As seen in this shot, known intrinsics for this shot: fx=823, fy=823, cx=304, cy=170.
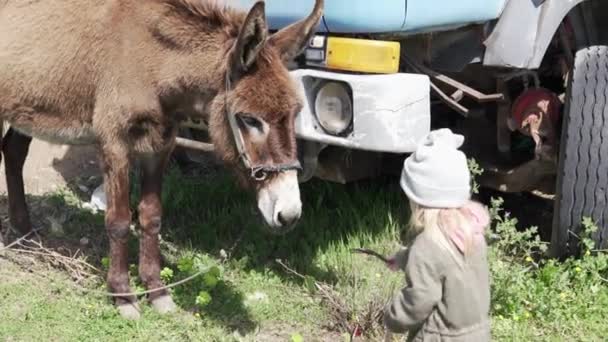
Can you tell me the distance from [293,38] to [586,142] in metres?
1.58

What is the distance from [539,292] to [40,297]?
259cm

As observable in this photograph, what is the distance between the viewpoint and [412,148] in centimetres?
382

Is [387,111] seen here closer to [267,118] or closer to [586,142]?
[267,118]

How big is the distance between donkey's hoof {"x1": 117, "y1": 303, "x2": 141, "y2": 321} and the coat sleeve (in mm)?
1767

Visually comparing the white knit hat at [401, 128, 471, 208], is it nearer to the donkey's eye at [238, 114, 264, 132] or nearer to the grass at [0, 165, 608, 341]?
the donkey's eye at [238, 114, 264, 132]

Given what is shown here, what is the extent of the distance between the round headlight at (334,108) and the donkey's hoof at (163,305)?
122 cm

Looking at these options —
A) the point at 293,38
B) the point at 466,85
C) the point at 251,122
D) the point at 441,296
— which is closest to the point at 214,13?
the point at 293,38

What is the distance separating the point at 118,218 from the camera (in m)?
4.18

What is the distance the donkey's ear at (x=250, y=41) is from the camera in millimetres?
3357

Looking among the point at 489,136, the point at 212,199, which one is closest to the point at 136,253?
the point at 212,199

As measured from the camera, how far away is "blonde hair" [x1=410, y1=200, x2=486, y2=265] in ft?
9.11

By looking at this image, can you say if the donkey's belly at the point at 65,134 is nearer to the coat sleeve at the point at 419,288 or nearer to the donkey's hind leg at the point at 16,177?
the donkey's hind leg at the point at 16,177

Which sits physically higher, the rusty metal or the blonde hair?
the rusty metal

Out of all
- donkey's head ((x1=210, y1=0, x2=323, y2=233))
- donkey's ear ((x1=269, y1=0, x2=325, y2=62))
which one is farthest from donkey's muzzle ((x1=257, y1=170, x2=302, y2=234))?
donkey's ear ((x1=269, y1=0, x2=325, y2=62))
